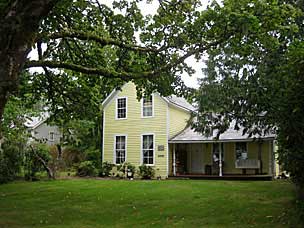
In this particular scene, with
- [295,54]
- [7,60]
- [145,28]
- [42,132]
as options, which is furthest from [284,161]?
[42,132]

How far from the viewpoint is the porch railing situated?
23.2 metres

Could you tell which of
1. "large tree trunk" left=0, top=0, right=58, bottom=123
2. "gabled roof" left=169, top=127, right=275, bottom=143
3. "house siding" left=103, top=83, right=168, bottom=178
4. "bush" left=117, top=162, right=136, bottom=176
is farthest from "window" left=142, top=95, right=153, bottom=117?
"large tree trunk" left=0, top=0, right=58, bottom=123

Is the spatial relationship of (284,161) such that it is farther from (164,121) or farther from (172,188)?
(164,121)

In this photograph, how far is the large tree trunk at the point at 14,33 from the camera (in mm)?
4957

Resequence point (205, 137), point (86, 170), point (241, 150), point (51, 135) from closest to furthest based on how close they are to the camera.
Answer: point (205, 137) → point (241, 150) → point (86, 170) → point (51, 135)

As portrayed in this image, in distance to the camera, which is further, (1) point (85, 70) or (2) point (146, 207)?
(2) point (146, 207)

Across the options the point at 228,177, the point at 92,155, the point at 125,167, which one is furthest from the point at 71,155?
the point at 228,177

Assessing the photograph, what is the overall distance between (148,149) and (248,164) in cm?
634

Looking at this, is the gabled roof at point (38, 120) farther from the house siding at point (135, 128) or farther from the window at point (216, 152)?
the window at point (216, 152)

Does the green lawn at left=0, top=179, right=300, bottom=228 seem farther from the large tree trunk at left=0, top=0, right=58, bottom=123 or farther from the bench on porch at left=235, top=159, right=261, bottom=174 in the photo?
the bench on porch at left=235, top=159, right=261, bottom=174

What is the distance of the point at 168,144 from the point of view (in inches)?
996

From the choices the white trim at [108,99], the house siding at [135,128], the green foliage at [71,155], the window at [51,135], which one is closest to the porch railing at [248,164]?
the house siding at [135,128]

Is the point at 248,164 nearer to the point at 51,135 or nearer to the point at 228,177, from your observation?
the point at 228,177

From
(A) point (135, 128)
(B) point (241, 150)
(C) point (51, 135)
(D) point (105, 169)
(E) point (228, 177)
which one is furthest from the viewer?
(C) point (51, 135)
